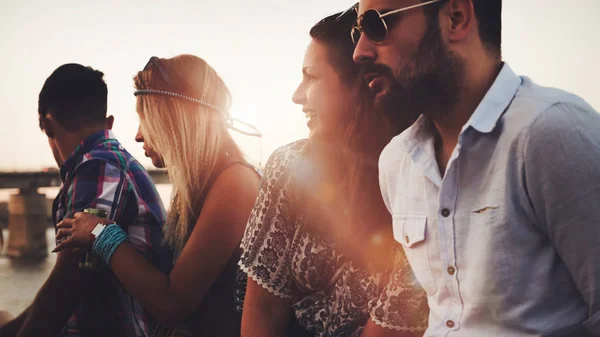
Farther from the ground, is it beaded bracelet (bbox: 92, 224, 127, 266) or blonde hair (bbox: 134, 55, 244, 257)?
blonde hair (bbox: 134, 55, 244, 257)

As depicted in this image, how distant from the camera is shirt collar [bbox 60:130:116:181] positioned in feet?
9.71

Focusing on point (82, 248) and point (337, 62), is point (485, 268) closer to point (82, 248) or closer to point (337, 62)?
point (337, 62)

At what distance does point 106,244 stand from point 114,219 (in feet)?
0.75

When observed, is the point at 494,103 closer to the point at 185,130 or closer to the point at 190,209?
the point at 190,209

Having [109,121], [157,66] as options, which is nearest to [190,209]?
[157,66]

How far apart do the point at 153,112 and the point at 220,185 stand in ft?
2.23

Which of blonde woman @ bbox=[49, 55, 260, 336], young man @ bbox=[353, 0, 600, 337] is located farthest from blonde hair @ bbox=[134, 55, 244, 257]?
young man @ bbox=[353, 0, 600, 337]

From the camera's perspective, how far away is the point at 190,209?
107 inches

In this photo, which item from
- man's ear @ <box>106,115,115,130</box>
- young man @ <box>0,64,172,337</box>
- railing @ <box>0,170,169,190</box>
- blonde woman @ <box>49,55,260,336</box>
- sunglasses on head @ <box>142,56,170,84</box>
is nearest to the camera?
blonde woman @ <box>49,55,260,336</box>

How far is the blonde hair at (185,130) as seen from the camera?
9.02 feet

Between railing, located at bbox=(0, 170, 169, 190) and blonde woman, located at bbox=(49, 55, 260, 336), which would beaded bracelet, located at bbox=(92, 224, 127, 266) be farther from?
railing, located at bbox=(0, 170, 169, 190)

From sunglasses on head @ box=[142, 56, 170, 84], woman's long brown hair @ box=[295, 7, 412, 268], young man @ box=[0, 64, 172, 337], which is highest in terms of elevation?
sunglasses on head @ box=[142, 56, 170, 84]

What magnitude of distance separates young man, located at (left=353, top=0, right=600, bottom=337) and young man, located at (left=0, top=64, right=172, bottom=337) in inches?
62.4

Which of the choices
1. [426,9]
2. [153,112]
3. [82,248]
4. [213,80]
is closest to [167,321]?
[82,248]
